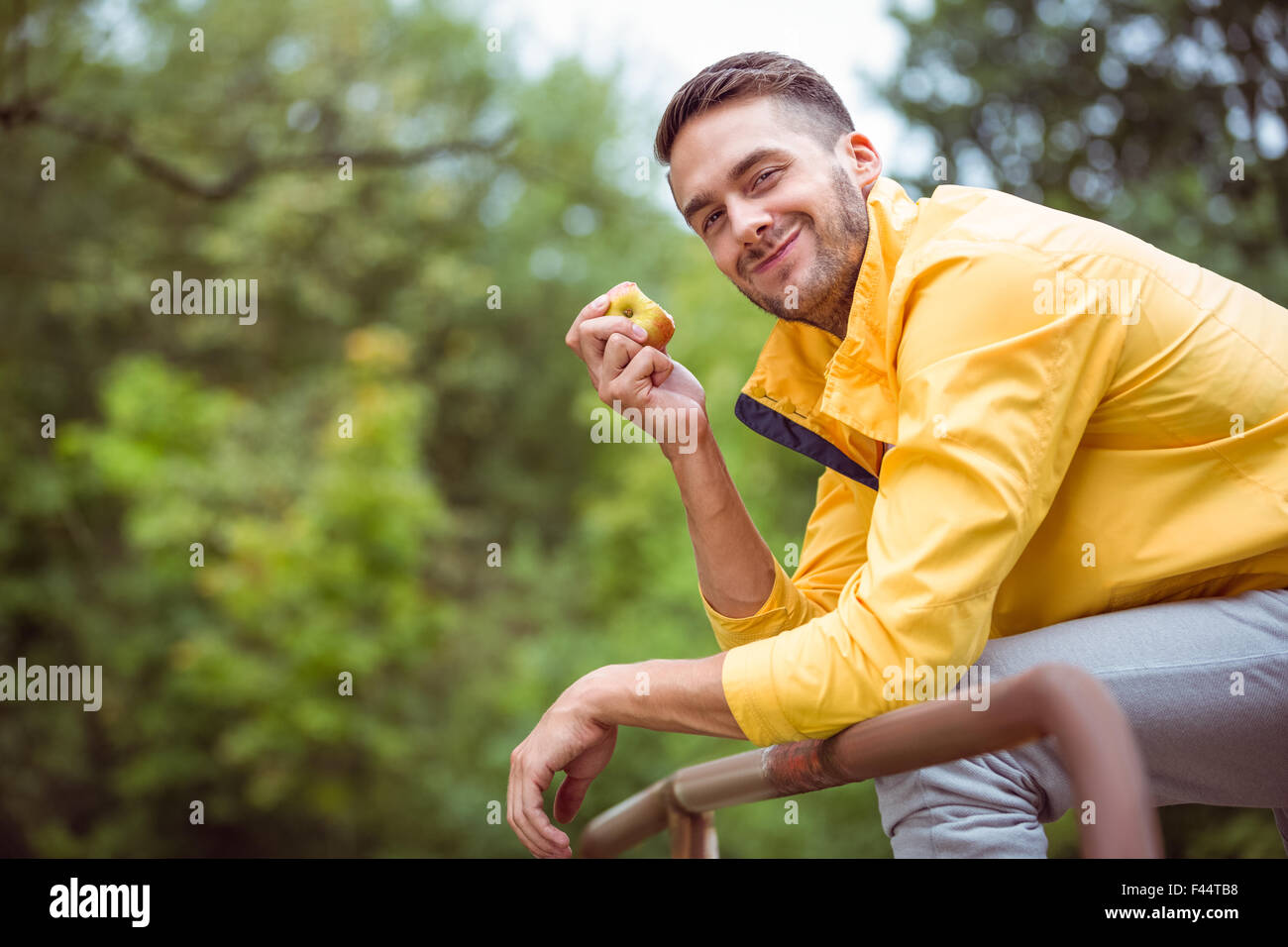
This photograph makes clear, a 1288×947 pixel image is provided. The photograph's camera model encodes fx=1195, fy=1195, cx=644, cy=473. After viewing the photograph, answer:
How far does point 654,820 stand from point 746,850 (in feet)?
22.4

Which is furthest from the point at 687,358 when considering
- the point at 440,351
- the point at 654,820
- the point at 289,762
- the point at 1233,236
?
the point at 654,820

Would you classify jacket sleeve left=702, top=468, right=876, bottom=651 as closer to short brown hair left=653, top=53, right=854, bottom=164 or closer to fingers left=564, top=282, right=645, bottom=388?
fingers left=564, top=282, right=645, bottom=388

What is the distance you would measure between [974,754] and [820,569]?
41.5 inches

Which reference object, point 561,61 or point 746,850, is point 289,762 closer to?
point 746,850

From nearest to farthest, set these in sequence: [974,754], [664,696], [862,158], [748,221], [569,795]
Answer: [974,754] < [664,696] < [569,795] < [748,221] < [862,158]

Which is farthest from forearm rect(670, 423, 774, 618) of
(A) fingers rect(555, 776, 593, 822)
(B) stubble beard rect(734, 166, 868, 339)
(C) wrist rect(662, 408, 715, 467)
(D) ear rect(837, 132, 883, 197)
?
(D) ear rect(837, 132, 883, 197)

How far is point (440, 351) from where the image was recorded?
13.3m

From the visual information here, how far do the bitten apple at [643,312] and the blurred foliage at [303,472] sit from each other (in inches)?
237

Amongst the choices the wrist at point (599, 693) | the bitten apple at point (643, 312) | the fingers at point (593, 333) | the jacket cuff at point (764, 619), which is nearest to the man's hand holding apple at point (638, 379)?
the fingers at point (593, 333)

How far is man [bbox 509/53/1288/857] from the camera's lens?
1.20 metres

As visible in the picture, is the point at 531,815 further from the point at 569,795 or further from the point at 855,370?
the point at 855,370

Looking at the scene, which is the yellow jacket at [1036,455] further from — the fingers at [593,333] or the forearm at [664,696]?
the fingers at [593,333]

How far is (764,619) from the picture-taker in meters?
1.70

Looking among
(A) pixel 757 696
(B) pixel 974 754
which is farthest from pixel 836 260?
(B) pixel 974 754
